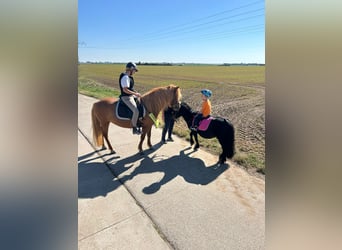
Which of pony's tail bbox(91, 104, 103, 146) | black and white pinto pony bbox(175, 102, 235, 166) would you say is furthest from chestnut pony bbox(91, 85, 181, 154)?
black and white pinto pony bbox(175, 102, 235, 166)

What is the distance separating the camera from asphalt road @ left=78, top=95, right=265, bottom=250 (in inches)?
87.0

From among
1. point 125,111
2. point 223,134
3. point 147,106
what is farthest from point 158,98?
point 223,134

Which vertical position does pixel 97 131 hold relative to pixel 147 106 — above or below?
below

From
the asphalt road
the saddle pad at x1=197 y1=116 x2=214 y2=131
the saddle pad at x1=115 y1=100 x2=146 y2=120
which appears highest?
the saddle pad at x1=115 y1=100 x2=146 y2=120

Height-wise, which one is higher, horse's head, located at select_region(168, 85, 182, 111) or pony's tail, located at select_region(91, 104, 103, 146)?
horse's head, located at select_region(168, 85, 182, 111)

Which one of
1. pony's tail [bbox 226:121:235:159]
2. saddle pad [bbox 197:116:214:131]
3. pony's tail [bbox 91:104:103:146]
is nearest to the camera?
pony's tail [bbox 226:121:235:159]

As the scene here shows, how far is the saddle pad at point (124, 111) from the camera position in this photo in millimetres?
4602

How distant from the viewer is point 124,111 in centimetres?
461

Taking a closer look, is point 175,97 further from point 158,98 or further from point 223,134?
point 223,134

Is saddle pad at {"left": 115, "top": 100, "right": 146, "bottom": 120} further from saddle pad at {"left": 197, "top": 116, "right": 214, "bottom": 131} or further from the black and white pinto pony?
the black and white pinto pony

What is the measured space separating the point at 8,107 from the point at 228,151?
3.82 meters

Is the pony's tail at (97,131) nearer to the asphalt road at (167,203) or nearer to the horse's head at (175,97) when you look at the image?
the asphalt road at (167,203)

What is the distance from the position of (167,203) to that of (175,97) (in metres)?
2.49

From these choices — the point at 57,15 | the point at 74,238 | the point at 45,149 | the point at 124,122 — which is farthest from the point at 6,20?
the point at 124,122
